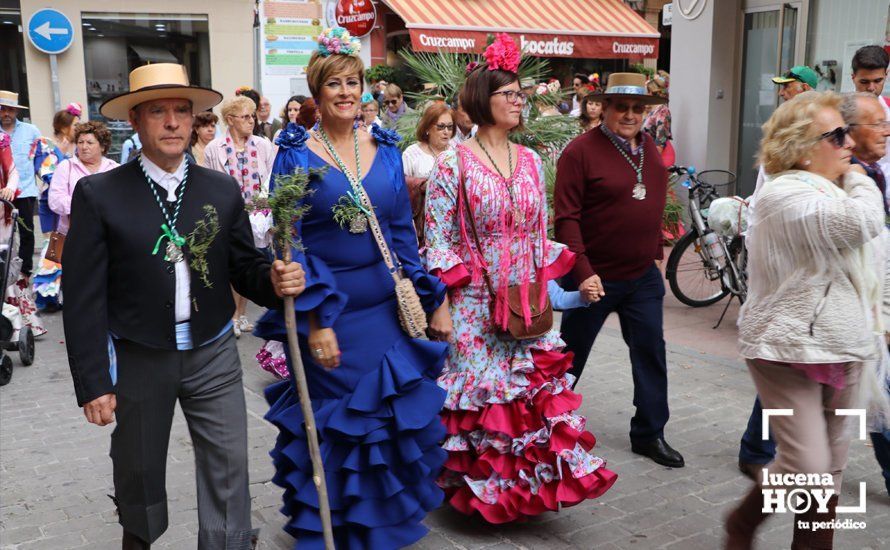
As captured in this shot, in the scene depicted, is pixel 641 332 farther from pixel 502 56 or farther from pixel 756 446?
pixel 502 56

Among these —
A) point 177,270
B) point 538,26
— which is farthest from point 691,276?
point 538,26

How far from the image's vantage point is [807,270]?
11.4ft

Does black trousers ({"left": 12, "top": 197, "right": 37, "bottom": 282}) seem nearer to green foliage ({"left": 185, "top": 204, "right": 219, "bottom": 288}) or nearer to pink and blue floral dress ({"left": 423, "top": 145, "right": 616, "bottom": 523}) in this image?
pink and blue floral dress ({"left": 423, "top": 145, "right": 616, "bottom": 523})

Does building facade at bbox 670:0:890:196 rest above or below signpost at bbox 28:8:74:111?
below

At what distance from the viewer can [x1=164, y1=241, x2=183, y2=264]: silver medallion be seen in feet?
10.9

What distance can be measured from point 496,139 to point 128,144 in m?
6.48

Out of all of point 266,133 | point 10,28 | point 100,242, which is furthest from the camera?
point 10,28

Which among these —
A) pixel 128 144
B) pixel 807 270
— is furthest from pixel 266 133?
pixel 807 270

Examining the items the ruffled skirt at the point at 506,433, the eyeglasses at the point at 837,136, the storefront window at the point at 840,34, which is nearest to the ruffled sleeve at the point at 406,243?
the ruffled skirt at the point at 506,433

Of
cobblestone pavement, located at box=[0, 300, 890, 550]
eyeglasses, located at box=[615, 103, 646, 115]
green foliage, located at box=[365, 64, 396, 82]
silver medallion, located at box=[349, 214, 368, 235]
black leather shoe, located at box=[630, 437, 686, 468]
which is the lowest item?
cobblestone pavement, located at box=[0, 300, 890, 550]

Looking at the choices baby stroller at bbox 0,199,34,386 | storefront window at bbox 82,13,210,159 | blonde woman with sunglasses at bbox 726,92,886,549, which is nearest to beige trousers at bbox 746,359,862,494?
blonde woman with sunglasses at bbox 726,92,886,549

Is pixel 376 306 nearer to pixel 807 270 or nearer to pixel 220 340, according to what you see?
pixel 220 340

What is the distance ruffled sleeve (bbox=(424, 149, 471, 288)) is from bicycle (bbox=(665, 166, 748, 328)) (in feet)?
15.4

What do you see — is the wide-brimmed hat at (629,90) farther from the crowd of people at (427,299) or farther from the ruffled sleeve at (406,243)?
the ruffled sleeve at (406,243)
